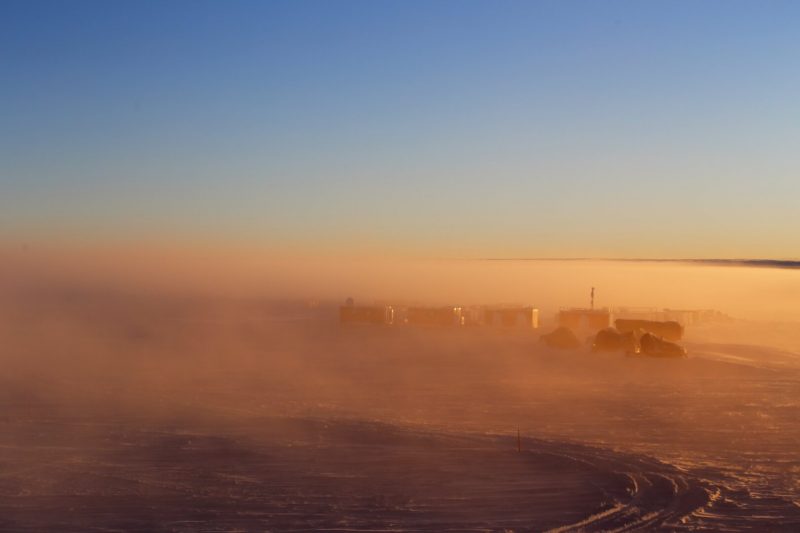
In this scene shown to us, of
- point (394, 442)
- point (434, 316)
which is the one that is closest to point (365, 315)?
point (434, 316)

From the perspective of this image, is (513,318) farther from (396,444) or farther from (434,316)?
(396,444)

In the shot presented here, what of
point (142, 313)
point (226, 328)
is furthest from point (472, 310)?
point (142, 313)

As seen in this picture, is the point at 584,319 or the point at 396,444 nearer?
the point at 396,444

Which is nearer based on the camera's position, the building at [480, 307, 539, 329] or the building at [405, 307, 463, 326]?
the building at [480, 307, 539, 329]

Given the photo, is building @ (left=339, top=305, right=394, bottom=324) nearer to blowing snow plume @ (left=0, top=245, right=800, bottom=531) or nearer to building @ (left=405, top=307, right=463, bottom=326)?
building @ (left=405, top=307, right=463, bottom=326)

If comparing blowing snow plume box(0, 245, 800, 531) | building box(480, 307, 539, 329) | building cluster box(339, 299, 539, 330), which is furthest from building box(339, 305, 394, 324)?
blowing snow plume box(0, 245, 800, 531)

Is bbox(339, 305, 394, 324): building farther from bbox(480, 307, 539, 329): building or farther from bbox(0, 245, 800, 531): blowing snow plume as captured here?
bbox(0, 245, 800, 531): blowing snow plume

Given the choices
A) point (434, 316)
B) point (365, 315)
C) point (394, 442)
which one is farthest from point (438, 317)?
point (394, 442)

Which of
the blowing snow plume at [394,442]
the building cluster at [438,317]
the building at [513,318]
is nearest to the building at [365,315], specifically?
the building cluster at [438,317]

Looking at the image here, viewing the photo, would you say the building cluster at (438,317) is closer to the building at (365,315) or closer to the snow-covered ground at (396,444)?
the building at (365,315)

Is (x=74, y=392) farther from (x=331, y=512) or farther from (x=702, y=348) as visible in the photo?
(x=702, y=348)
